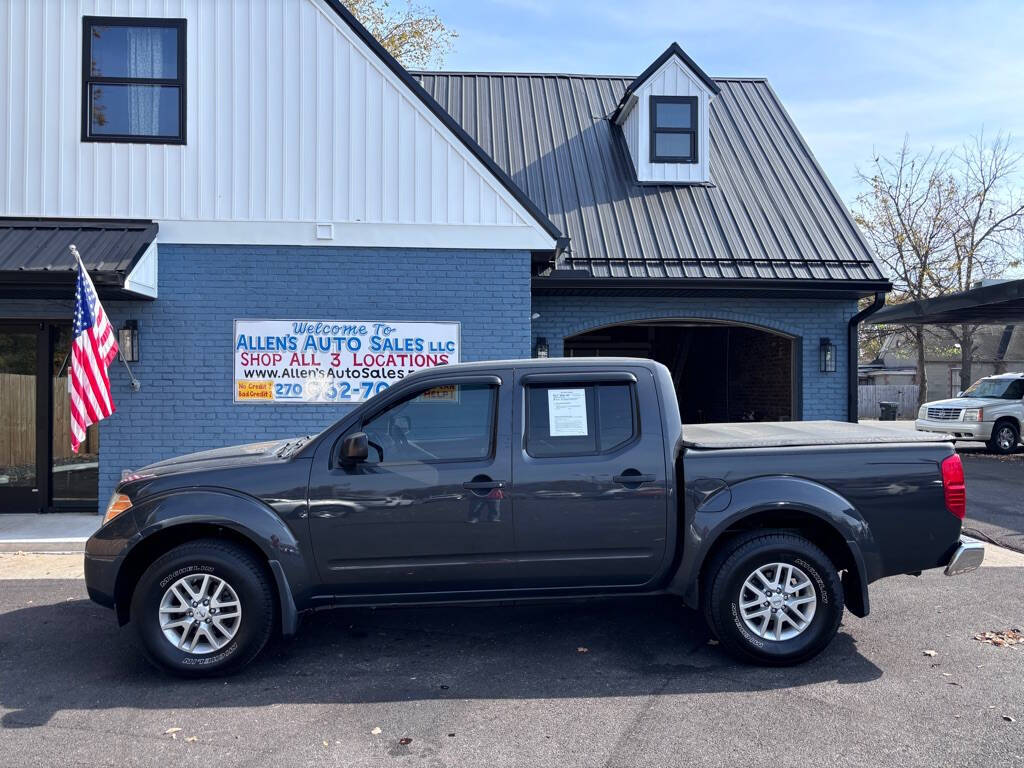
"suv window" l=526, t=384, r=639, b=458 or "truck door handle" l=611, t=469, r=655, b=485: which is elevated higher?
"suv window" l=526, t=384, r=639, b=458

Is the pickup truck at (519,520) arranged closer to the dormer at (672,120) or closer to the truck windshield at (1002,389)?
the dormer at (672,120)

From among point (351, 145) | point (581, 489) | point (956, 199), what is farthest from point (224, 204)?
point (956, 199)

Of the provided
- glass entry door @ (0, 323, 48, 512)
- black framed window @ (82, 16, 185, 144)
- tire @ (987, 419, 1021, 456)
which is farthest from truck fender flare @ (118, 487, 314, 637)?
tire @ (987, 419, 1021, 456)

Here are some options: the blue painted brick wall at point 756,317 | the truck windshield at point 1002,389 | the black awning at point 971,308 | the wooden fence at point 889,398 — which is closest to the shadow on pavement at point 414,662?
the blue painted brick wall at point 756,317

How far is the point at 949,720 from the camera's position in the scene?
432cm

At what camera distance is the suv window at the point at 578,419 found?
17.1ft

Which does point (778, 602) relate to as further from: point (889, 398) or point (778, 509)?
point (889, 398)

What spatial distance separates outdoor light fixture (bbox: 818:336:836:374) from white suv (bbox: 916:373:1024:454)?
8211 millimetres

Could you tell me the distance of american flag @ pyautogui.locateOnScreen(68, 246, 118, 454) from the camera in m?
8.24

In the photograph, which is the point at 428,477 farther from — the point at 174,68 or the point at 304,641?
the point at 174,68

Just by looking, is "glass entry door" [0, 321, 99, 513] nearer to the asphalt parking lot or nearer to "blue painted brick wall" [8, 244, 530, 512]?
"blue painted brick wall" [8, 244, 530, 512]

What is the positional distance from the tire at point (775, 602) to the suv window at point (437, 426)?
164cm

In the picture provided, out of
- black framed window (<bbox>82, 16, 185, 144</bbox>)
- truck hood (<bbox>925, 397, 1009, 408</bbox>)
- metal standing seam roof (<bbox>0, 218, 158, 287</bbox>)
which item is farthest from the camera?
truck hood (<bbox>925, 397, 1009, 408</bbox>)

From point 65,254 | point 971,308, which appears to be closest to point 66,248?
point 65,254
